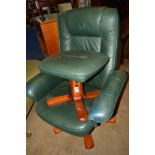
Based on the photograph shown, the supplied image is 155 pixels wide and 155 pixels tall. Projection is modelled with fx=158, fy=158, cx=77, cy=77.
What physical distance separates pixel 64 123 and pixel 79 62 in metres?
0.45

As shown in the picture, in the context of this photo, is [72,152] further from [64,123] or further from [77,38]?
[77,38]

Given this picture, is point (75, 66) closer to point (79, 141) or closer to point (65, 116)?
point (65, 116)

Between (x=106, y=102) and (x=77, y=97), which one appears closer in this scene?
(x=106, y=102)

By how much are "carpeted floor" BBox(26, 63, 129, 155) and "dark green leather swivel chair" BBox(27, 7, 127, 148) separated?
0.10 m

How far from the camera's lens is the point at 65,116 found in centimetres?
113

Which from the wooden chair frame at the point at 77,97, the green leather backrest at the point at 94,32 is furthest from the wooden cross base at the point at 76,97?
the green leather backrest at the point at 94,32

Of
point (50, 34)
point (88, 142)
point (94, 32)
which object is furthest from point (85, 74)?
point (50, 34)

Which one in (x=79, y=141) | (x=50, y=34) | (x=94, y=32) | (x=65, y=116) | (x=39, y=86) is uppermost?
(x=94, y=32)

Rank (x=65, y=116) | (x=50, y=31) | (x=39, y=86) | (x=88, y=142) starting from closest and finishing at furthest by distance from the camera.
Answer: (x=65, y=116), (x=39, y=86), (x=88, y=142), (x=50, y=31)

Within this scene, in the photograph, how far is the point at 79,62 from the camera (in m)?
0.94

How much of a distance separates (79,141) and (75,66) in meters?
0.85

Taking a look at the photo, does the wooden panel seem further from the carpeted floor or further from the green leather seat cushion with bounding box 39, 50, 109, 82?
the green leather seat cushion with bounding box 39, 50, 109, 82

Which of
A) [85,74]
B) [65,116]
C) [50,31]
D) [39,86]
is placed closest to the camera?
[85,74]
